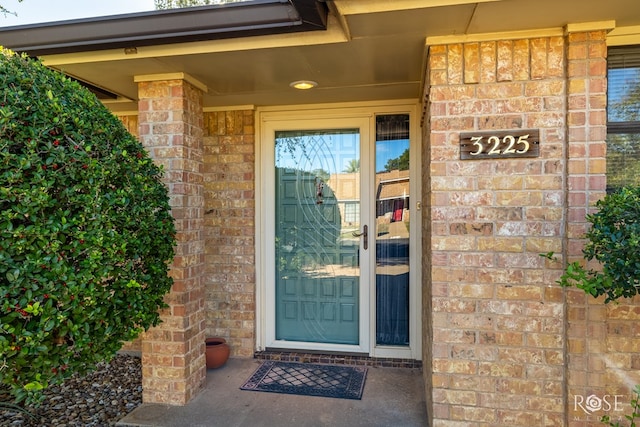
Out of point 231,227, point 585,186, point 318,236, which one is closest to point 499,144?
point 585,186

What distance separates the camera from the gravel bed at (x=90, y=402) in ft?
9.43

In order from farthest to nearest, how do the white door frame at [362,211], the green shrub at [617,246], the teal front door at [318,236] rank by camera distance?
the teal front door at [318,236], the white door frame at [362,211], the green shrub at [617,246]

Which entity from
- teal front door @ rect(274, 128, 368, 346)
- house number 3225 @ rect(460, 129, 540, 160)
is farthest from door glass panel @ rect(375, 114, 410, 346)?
house number 3225 @ rect(460, 129, 540, 160)

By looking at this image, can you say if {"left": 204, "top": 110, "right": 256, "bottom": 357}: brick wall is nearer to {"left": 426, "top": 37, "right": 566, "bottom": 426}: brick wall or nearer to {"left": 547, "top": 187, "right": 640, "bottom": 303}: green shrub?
{"left": 426, "top": 37, "right": 566, "bottom": 426}: brick wall

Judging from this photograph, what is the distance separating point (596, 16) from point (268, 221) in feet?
9.92

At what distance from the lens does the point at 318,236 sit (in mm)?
3977

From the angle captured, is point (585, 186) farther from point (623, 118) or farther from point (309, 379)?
point (309, 379)

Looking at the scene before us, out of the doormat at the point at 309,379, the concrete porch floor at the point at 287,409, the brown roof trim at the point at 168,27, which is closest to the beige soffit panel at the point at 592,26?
the brown roof trim at the point at 168,27

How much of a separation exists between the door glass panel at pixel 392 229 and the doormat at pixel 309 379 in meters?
0.51

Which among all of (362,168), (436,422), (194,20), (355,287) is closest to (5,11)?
(194,20)

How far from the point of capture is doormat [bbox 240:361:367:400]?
320 cm

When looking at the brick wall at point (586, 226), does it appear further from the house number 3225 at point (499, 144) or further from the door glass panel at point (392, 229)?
the door glass panel at point (392, 229)

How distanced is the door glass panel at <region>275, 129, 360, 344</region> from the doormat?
349 mm

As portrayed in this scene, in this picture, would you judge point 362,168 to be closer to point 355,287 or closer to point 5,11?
point 355,287
